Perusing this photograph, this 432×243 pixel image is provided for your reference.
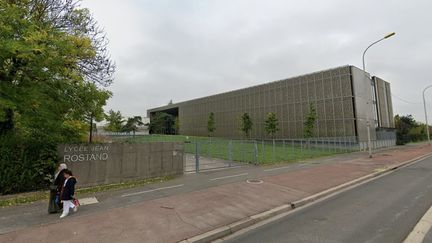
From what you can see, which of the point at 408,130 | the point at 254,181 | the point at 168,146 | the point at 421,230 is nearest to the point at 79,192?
the point at 168,146

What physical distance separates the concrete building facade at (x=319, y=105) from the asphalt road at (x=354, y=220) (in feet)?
90.7

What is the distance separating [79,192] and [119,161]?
2.36m

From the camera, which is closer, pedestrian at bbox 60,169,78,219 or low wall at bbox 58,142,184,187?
pedestrian at bbox 60,169,78,219

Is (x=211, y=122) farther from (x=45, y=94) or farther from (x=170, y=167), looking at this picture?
(x=45, y=94)

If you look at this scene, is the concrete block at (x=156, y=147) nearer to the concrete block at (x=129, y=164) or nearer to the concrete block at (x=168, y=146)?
the concrete block at (x=168, y=146)

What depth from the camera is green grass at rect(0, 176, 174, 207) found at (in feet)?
27.6

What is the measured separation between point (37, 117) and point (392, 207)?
40.1ft

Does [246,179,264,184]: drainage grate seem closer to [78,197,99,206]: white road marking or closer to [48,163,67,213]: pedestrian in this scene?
[78,197,99,206]: white road marking

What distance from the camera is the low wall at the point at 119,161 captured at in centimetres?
1078

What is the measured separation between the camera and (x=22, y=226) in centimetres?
607

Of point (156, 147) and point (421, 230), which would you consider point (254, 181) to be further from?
point (421, 230)

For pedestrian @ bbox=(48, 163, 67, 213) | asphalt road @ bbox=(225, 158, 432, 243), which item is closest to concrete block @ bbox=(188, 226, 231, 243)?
asphalt road @ bbox=(225, 158, 432, 243)

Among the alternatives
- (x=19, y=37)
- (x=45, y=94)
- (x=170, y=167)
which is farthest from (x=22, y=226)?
(x=170, y=167)

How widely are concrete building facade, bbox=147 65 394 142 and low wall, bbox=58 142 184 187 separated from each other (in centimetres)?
2888
